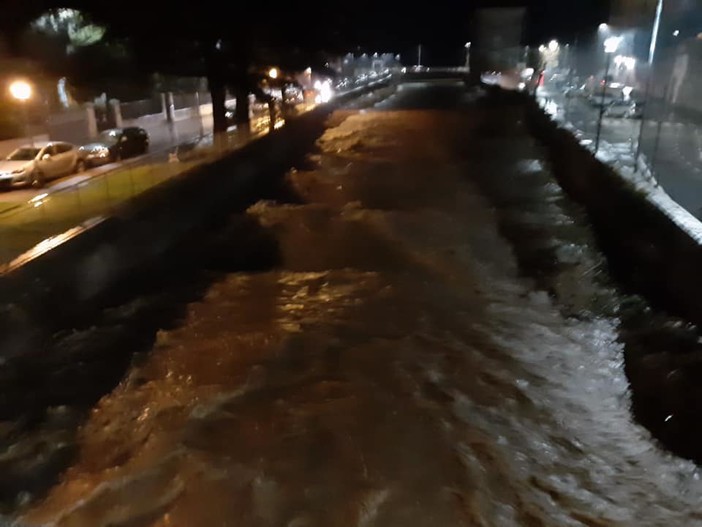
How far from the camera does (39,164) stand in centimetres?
2014

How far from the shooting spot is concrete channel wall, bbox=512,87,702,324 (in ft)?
32.6

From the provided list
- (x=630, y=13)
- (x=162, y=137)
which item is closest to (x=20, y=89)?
(x=162, y=137)

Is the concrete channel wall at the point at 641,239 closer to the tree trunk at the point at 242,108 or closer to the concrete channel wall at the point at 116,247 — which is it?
the concrete channel wall at the point at 116,247

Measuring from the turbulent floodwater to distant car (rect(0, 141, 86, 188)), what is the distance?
819 cm

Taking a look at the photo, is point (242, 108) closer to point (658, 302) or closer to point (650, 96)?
point (650, 96)

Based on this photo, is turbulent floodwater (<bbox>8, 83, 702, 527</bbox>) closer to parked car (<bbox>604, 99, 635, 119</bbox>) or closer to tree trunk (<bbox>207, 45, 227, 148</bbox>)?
parked car (<bbox>604, 99, 635, 119</bbox>)

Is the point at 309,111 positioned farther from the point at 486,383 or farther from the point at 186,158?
the point at 486,383

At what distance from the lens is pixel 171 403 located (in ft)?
28.1

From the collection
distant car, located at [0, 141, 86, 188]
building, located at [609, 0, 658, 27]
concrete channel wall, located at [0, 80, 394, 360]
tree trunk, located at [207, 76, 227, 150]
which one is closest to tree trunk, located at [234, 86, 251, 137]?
tree trunk, located at [207, 76, 227, 150]

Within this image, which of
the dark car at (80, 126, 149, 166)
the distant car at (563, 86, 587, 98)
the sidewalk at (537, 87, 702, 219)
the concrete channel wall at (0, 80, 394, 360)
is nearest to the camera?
the concrete channel wall at (0, 80, 394, 360)

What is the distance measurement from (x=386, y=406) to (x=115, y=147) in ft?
63.0

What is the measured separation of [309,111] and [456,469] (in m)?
27.5

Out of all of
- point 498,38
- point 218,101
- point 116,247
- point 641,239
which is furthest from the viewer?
point 498,38

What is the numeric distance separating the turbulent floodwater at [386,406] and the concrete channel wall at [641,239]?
0.58 m
